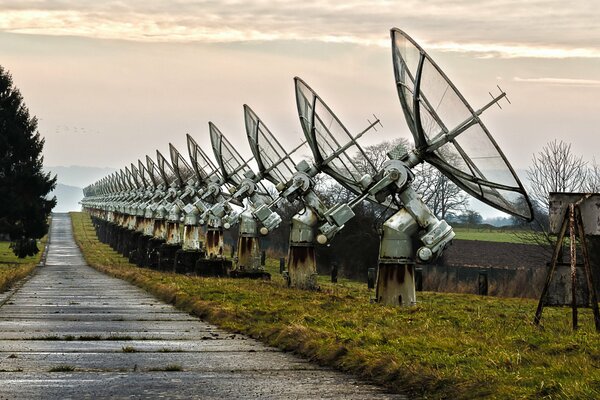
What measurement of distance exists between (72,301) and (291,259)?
9.46 m

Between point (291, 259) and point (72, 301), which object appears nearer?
point (72, 301)

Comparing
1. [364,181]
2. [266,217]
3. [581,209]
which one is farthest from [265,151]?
[581,209]

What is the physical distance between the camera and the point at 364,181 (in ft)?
95.2


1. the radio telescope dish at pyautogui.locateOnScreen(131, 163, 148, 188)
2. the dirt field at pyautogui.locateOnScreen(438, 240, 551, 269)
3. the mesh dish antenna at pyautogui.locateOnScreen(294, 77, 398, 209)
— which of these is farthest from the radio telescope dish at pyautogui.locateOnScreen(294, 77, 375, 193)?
the radio telescope dish at pyautogui.locateOnScreen(131, 163, 148, 188)

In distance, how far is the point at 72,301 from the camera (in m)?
30.2

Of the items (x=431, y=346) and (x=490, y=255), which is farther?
(x=490, y=255)

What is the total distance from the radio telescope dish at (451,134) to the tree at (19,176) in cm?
6059

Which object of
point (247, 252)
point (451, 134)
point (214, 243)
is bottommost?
point (247, 252)

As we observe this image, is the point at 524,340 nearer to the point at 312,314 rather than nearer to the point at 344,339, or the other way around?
the point at 344,339

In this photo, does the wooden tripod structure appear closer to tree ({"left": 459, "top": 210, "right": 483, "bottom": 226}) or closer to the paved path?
the paved path

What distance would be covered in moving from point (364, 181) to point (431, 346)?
14.8 meters

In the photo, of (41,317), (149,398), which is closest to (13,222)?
(41,317)

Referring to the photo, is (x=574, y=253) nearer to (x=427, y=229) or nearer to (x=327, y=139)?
(x=427, y=229)

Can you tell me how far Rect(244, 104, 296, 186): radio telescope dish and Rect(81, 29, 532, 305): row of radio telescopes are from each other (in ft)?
0.14
